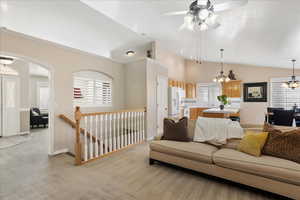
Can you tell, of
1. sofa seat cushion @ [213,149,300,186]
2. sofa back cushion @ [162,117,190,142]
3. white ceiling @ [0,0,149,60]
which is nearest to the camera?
sofa seat cushion @ [213,149,300,186]

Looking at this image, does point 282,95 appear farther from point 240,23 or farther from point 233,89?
point 240,23

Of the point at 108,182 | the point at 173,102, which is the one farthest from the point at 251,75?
the point at 108,182

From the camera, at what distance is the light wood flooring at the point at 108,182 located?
2.01 m

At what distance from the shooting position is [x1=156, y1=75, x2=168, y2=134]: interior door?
5.37m

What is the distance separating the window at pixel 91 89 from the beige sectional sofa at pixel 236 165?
122 inches

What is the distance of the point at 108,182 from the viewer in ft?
7.68

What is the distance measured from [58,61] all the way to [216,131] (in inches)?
154

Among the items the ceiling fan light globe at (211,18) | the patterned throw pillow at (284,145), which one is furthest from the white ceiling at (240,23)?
the patterned throw pillow at (284,145)

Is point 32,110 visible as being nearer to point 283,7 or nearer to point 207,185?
point 207,185

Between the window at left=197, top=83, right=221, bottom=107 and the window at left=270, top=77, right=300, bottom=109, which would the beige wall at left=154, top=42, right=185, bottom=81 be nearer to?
the window at left=197, top=83, right=221, bottom=107

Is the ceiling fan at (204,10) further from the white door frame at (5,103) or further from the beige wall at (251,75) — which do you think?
the white door frame at (5,103)

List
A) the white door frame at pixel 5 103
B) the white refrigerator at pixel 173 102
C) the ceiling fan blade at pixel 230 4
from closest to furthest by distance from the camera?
the ceiling fan blade at pixel 230 4
the white door frame at pixel 5 103
the white refrigerator at pixel 173 102

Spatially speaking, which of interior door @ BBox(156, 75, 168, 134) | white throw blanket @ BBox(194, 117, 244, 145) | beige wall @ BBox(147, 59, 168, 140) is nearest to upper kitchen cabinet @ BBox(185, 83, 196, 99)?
interior door @ BBox(156, 75, 168, 134)

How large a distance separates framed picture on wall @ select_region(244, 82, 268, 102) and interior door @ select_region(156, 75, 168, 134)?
12.4 ft
